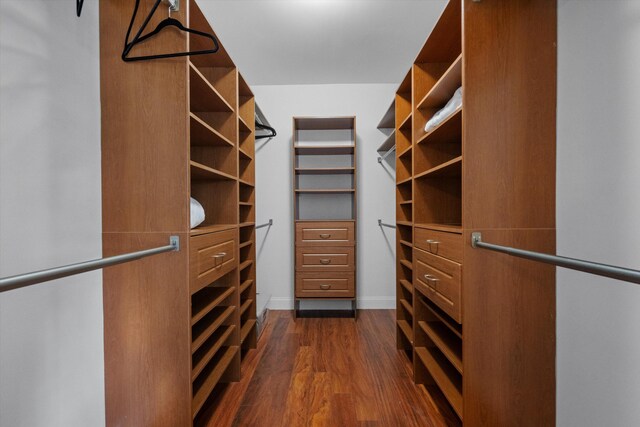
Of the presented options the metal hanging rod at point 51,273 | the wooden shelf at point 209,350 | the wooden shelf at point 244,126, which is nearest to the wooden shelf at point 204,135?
the wooden shelf at point 244,126

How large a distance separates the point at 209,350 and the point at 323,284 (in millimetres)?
1315

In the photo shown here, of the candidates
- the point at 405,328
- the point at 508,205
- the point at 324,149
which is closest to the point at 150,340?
the point at 508,205

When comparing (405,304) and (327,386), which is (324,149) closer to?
(405,304)

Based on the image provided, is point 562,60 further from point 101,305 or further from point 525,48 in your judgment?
point 101,305

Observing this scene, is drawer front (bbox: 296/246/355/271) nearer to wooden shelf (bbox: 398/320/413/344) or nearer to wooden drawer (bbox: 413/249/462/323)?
wooden shelf (bbox: 398/320/413/344)

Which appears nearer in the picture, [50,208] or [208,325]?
[50,208]

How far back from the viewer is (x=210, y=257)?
1280 mm

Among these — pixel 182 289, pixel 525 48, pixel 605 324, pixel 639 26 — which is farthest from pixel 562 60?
pixel 182 289

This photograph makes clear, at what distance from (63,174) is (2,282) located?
0.64m

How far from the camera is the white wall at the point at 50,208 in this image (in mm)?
799

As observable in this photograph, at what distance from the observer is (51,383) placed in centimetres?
91

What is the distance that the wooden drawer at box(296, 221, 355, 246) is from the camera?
255cm

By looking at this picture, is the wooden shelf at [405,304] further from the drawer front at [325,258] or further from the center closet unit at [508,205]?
the center closet unit at [508,205]

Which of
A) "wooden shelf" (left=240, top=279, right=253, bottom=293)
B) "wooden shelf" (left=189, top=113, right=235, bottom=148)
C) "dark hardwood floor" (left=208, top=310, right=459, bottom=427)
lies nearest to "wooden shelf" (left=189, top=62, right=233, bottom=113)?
"wooden shelf" (left=189, top=113, right=235, bottom=148)
